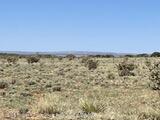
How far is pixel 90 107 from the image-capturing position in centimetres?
1576

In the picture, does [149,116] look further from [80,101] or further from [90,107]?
[80,101]

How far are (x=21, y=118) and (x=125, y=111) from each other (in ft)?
11.0

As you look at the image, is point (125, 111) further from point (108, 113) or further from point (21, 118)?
point (21, 118)

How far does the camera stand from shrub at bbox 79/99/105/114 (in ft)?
51.4

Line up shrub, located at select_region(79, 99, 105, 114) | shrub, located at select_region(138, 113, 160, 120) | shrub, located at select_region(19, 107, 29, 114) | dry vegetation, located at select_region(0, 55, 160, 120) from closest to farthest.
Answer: shrub, located at select_region(138, 113, 160, 120) → dry vegetation, located at select_region(0, 55, 160, 120) → shrub, located at select_region(79, 99, 105, 114) → shrub, located at select_region(19, 107, 29, 114)

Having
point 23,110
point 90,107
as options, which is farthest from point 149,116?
point 23,110

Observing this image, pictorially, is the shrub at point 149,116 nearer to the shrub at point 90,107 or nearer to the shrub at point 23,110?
the shrub at point 90,107

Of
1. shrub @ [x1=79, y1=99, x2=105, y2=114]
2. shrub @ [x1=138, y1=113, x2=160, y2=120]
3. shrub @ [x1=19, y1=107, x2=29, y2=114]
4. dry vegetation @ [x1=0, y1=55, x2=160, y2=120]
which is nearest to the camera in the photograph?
shrub @ [x1=138, y1=113, x2=160, y2=120]

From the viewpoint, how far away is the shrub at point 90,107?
1566 centimetres

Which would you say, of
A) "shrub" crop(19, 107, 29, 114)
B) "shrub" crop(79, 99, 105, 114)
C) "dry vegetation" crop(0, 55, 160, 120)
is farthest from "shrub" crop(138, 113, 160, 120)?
"shrub" crop(19, 107, 29, 114)

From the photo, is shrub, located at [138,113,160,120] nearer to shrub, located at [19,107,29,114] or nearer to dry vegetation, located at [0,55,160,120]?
dry vegetation, located at [0,55,160,120]

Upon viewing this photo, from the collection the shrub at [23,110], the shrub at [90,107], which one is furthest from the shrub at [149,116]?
the shrub at [23,110]

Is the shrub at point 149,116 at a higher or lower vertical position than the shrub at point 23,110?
higher

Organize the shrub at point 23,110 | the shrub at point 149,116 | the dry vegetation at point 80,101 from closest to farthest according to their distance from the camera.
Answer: the shrub at point 149,116
the dry vegetation at point 80,101
the shrub at point 23,110
